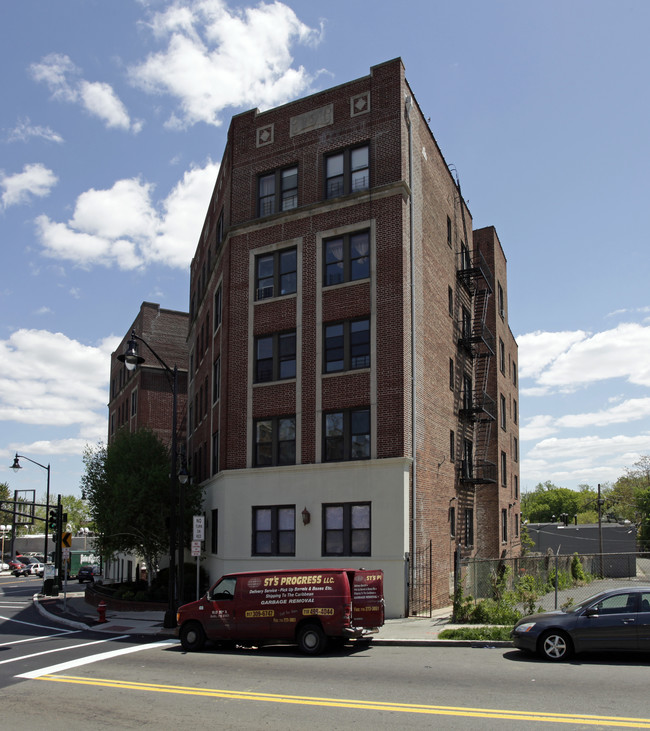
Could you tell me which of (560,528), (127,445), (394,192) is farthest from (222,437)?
(560,528)

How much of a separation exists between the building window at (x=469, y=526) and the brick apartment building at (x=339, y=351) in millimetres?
550

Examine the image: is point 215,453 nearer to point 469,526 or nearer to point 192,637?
point 469,526

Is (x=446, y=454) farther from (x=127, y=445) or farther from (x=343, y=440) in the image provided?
(x=127, y=445)

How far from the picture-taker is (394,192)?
24.6 m

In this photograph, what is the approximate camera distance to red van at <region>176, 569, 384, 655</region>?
49.9 feet

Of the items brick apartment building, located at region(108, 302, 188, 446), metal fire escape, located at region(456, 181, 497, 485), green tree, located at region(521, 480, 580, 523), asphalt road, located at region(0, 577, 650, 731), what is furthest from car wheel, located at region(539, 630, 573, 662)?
green tree, located at region(521, 480, 580, 523)

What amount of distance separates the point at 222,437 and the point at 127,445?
27.2 ft

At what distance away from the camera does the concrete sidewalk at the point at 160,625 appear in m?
16.7

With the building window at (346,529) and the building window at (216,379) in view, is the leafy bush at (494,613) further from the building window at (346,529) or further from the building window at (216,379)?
the building window at (216,379)

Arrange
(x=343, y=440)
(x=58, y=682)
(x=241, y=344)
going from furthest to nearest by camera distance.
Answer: (x=241, y=344), (x=343, y=440), (x=58, y=682)

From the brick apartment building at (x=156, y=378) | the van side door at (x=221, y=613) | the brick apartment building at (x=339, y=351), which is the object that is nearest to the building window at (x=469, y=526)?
the brick apartment building at (x=339, y=351)

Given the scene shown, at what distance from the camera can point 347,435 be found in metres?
24.0

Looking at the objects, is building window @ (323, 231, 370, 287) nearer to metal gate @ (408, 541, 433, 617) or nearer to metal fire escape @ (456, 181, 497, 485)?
metal fire escape @ (456, 181, 497, 485)

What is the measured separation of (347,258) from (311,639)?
14.0 m
